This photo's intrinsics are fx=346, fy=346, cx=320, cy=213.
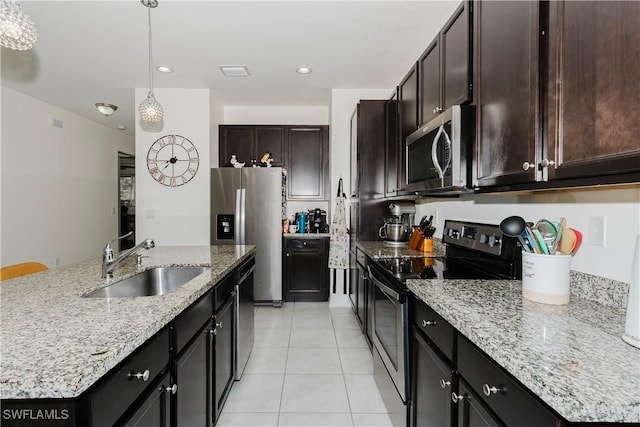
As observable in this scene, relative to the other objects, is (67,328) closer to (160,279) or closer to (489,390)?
(160,279)

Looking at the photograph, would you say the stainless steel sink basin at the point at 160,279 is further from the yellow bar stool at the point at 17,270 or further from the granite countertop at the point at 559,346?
the granite countertop at the point at 559,346

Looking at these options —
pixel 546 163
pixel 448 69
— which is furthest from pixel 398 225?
pixel 546 163

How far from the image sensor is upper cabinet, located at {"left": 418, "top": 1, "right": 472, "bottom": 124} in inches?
64.2

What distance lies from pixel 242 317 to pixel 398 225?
1670mm

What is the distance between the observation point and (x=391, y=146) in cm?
336

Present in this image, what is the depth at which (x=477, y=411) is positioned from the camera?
40.5 inches

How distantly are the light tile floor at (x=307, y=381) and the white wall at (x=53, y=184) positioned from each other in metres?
3.37

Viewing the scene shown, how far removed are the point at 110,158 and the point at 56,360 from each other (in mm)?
6613

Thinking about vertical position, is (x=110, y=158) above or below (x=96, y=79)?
below

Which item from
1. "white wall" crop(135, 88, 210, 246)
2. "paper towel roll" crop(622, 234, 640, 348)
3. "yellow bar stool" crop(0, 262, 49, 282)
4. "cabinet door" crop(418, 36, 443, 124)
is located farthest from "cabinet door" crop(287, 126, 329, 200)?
"paper towel roll" crop(622, 234, 640, 348)

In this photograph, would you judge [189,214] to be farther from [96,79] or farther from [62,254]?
[62,254]

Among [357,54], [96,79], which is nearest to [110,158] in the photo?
[96,79]

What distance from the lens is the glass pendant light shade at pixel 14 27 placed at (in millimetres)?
1403

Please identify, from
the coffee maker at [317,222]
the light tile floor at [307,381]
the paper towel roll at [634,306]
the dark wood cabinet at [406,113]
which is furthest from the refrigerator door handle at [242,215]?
the paper towel roll at [634,306]
